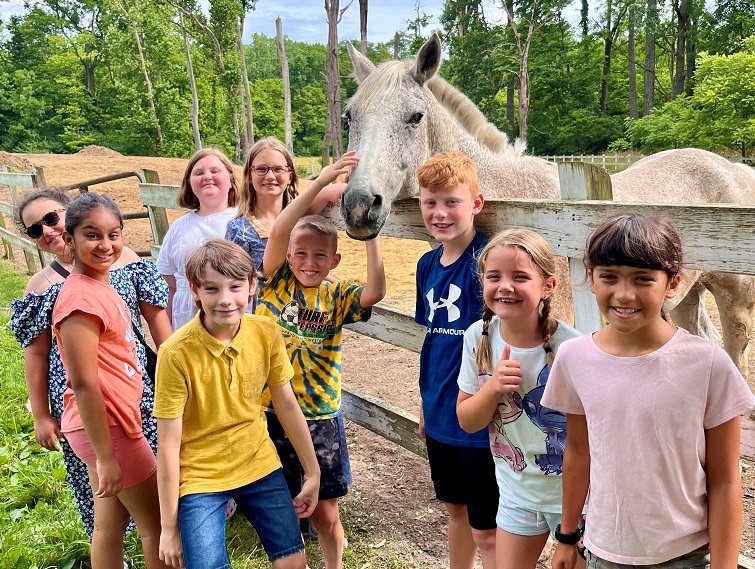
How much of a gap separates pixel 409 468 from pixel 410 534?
749mm

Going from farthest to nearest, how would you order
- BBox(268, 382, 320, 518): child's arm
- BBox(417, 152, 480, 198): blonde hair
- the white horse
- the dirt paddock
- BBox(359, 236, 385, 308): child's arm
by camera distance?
1. the dirt paddock
2. the white horse
3. BBox(359, 236, 385, 308): child's arm
4. BBox(268, 382, 320, 518): child's arm
5. BBox(417, 152, 480, 198): blonde hair

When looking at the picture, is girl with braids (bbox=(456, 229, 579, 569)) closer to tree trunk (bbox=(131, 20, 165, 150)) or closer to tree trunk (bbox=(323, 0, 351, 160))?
tree trunk (bbox=(323, 0, 351, 160))

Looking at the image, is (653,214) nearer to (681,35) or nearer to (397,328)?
(397,328)

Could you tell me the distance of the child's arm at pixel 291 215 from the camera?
2.40 meters

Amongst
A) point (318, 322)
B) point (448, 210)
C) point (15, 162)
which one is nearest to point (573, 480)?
point (448, 210)

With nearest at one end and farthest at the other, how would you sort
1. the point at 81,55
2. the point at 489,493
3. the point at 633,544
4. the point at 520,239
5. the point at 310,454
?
the point at 633,544
the point at 520,239
the point at 489,493
the point at 310,454
the point at 81,55

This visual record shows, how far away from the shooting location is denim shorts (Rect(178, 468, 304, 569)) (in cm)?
188

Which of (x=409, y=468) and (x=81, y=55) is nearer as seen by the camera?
(x=409, y=468)

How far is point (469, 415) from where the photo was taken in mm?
1775

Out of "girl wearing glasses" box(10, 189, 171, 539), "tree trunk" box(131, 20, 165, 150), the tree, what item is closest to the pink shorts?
"girl wearing glasses" box(10, 189, 171, 539)

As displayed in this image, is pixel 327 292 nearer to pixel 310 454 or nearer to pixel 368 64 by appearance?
pixel 310 454

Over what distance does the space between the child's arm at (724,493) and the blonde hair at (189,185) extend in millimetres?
2898

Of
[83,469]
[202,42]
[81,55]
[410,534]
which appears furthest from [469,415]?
[81,55]

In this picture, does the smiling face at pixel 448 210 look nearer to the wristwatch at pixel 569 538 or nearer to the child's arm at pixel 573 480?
the child's arm at pixel 573 480
